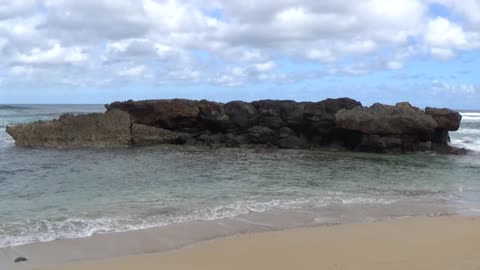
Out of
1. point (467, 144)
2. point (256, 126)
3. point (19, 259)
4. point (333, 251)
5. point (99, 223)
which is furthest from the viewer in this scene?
point (467, 144)

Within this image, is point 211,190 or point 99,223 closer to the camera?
point 99,223

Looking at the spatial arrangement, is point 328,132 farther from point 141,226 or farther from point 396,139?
point 141,226

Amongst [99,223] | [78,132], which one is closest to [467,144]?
[78,132]

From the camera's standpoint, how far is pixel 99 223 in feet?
30.6

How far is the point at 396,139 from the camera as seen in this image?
84.1 feet

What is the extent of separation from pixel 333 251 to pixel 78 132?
21.3 metres

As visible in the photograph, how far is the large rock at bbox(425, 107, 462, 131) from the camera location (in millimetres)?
26500

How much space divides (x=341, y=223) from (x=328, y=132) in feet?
59.5

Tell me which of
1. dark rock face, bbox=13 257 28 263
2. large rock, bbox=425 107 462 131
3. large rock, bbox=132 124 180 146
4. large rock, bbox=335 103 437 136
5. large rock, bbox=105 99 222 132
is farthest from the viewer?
large rock, bbox=105 99 222 132

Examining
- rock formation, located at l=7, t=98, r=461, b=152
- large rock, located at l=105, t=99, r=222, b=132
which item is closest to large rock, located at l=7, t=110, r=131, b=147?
Answer: rock formation, located at l=7, t=98, r=461, b=152

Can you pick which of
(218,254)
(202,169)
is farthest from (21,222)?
(202,169)

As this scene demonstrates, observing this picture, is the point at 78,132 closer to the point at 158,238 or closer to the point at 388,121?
the point at 388,121

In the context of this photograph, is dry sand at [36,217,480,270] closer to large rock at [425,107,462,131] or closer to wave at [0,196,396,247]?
wave at [0,196,396,247]

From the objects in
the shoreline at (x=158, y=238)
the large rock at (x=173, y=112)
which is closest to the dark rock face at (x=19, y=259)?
the shoreline at (x=158, y=238)
